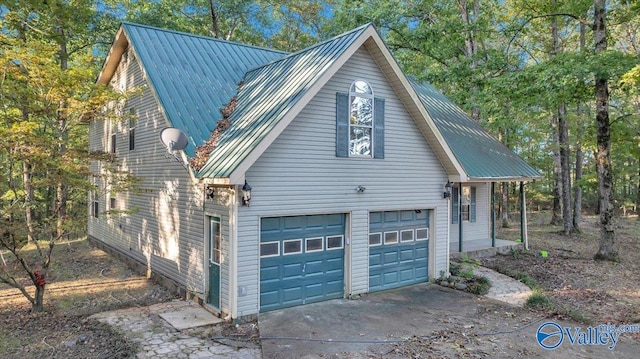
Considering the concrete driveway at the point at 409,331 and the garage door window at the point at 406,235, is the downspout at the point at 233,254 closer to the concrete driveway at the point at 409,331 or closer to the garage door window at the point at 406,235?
the concrete driveway at the point at 409,331

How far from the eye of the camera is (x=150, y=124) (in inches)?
448

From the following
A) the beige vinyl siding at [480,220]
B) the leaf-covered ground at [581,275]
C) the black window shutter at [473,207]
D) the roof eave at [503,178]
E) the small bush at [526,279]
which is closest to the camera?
the leaf-covered ground at [581,275]

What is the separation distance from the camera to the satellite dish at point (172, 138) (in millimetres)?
8516

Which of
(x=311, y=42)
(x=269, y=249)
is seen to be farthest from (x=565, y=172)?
(x=269, y=249)

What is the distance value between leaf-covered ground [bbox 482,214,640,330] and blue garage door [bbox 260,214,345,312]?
4.90 metres

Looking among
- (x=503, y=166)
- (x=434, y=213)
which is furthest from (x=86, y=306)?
(x=503, y=166)

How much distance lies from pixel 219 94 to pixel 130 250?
5756 millimetres

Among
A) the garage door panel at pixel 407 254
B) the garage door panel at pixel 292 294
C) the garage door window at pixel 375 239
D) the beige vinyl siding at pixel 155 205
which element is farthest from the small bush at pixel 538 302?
the beige vinyl siding at pixel 155 205

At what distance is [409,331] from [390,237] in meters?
3.23

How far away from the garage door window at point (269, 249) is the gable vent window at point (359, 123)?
98.2 inches

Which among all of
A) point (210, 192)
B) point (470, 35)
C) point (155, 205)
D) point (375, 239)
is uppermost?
point (470, 35)

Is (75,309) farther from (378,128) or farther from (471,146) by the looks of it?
(471,146)

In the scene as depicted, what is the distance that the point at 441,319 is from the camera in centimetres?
855

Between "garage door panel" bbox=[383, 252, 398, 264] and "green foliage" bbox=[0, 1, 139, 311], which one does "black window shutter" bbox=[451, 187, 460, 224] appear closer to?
"garage door panel" bbox=[383, 252, 398, 264]
